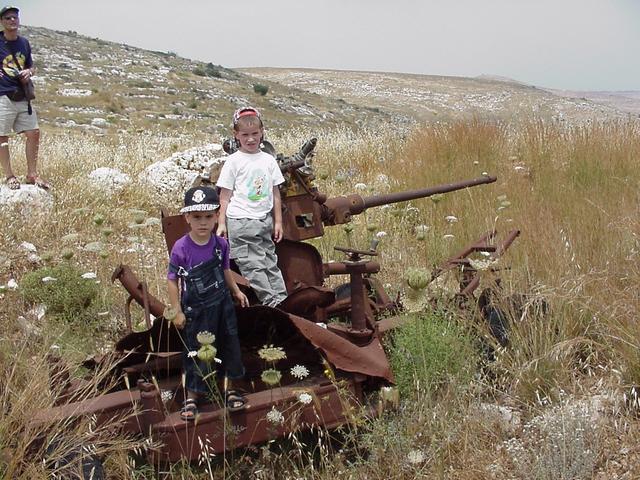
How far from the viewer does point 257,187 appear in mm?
3703

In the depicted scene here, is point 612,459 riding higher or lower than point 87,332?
higher

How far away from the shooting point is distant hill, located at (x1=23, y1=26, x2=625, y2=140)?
19105 millimetres

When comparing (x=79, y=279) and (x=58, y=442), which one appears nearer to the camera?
(x=58, y=442)

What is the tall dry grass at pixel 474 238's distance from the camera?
300 cm

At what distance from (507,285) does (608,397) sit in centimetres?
105

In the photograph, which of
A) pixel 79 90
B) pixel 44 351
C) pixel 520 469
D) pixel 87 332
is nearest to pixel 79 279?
pixel 87 332

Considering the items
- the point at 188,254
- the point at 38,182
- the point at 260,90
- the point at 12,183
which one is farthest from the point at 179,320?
the point at 260,90

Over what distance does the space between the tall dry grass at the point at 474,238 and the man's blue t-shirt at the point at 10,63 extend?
115 centimetres

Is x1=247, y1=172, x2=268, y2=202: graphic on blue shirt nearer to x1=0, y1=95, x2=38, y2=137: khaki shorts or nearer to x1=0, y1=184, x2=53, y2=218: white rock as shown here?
x1=0, y1=184, x2=53, y2=218: white rock

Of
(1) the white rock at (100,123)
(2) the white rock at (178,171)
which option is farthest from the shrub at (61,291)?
(1) the white rock at (100,123)

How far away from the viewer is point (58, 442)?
8.82ft

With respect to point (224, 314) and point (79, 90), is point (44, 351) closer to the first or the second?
point (224, 314)

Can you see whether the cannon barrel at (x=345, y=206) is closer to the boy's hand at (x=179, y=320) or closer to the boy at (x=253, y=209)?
the boy at (x=253, y=209)

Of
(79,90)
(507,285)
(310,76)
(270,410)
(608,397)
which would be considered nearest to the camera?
(270,410)
